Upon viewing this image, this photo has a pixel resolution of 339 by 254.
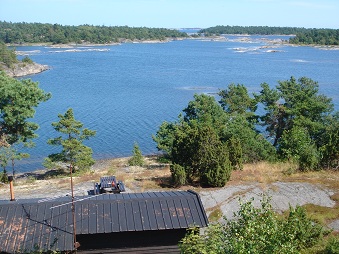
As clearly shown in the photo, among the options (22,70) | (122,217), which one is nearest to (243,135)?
Result: (122,217)

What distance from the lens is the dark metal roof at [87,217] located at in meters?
9.69

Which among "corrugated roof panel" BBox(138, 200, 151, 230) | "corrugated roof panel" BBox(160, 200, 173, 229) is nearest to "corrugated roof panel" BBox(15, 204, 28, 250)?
"corrugated roof panel" BBox(138, 200, 151, 230)

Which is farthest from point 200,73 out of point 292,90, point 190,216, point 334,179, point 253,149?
point 190,216

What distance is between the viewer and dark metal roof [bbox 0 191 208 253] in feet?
31.8

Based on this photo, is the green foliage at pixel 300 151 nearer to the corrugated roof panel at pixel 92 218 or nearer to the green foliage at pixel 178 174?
the green foliage at pixel 178 174

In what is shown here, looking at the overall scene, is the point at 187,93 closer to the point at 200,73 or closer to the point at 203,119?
the point at 200,73

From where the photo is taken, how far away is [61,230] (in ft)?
32.4

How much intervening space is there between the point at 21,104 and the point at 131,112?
24.8 m

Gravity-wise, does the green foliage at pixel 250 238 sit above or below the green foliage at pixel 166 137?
above

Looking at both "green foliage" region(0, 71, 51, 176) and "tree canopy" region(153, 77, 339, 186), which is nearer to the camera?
"tree canopy" region(153, 77, 339, 186)

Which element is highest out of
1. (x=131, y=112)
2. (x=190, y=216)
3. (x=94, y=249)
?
(x=190, y=216)

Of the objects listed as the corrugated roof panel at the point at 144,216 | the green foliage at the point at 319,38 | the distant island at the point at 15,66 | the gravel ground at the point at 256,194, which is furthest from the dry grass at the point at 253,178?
the green foliage at the point at 319,38

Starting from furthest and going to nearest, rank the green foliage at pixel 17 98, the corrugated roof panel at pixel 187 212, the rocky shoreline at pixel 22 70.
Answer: the rocky shoreline at pixel 22 70
the green foliage at pixel 17 98
the corrugated roof panel at pixel 187 212

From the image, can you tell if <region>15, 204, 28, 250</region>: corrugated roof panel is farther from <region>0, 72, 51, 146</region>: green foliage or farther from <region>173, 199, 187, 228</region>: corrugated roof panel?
<region>0, 72, 51, 146</region>: green foliage
